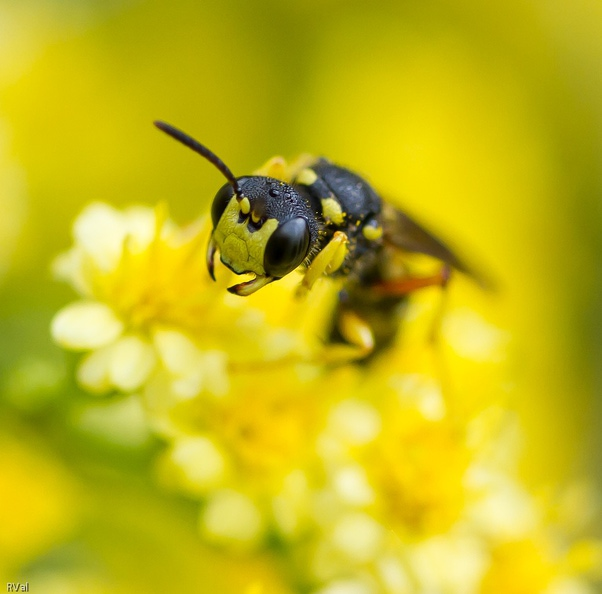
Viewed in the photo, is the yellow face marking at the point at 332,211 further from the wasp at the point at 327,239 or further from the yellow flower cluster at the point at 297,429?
the yellow flower cluster at the point at 297,429

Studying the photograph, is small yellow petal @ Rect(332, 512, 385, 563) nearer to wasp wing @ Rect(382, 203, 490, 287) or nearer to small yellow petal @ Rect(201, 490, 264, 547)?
small yellow petal @ Rect(201, 490, 264, 547)

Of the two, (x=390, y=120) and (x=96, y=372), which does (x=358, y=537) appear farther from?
(x=390, y=120)

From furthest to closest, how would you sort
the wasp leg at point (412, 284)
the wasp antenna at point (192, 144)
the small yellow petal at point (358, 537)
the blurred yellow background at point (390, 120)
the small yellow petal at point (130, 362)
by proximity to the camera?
the blurred yellow background at point (390, 120) < the wasp leg at point (412, 284) < the small yellow petal at point (358, 537) < the small yellow petal at point (130, 362) < the wasp antenna at point (192, 144)

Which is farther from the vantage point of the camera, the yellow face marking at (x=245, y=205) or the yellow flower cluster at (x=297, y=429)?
the yellow flower cluster at (x=297, y=429)

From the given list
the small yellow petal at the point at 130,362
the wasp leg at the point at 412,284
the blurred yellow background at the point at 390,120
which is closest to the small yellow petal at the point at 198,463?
the small yellow petal at the point at 130,362

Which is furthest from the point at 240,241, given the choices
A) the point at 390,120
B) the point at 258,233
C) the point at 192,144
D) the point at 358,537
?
the point at 390,120

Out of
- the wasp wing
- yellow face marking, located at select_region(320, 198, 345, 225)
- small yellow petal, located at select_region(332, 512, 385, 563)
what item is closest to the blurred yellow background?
the wasp wing

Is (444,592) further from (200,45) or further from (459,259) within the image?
(200,45)
